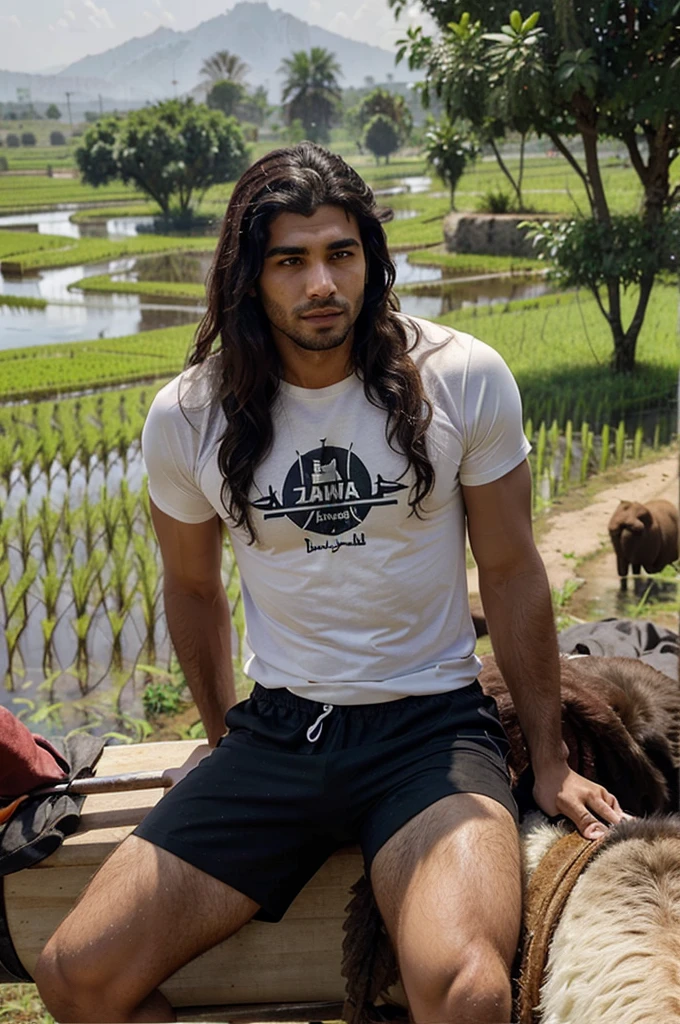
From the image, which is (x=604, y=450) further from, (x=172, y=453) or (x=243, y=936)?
(x=243, y=936)

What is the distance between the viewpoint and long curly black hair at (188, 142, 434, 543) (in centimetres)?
185

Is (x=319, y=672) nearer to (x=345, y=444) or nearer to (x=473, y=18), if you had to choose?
(x=345, y=444)

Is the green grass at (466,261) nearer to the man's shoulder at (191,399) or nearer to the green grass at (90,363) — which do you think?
the green grass at (90,363)

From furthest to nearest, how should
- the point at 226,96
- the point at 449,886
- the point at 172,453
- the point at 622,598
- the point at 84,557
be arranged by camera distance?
the point at 226,96 < the point at 84,557 < the point at 622,598 < the point at 172,453 < the point at 449,886

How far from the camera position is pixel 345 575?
184cm

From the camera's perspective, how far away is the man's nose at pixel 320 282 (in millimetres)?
1846

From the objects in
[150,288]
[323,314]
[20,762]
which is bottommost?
[20,762]

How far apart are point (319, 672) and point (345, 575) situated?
17 centimetres

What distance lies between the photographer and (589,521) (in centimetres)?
534

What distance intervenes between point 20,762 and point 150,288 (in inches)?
207

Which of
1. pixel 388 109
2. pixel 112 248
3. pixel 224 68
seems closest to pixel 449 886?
pixel 224 68

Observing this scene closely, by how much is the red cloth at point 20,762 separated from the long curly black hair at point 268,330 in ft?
1.80

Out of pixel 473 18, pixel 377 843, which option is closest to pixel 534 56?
pixel 473 18

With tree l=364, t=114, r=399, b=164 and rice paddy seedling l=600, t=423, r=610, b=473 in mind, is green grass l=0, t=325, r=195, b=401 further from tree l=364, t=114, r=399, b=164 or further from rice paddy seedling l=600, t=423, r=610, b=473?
rice paddy seedling l=600, t=423, r=610, b=473
